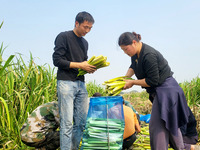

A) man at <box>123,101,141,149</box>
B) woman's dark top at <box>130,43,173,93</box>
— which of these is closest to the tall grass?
man at <box>123,101,141,149</box>

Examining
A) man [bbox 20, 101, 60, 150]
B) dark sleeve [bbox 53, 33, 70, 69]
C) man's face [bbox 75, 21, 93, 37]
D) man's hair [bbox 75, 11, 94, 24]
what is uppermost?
man's hair [bbox 75, 11, 94, 24]

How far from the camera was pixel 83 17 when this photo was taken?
2760 mm

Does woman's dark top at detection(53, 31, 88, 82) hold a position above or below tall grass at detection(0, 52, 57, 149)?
above

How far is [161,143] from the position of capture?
2.30 meters

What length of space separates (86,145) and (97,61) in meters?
1.14

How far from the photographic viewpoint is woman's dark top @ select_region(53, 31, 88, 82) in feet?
8.99

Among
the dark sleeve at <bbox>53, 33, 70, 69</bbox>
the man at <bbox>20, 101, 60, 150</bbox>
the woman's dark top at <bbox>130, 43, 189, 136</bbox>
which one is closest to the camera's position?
the woman's dark top at <bbox>130, 43, 189, 136</bbox>

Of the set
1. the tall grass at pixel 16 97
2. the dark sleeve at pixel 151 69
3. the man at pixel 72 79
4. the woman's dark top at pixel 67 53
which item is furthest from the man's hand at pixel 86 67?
the tall grass at pixel 16 97

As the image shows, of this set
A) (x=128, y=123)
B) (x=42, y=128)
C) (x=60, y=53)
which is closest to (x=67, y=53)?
(x=60, y=53)

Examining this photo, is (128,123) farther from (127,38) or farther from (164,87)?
(127,38)

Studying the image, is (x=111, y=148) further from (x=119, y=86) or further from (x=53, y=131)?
(x=53, y=131)

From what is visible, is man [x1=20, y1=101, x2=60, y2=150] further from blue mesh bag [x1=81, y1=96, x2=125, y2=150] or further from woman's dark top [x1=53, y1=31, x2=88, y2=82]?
blue mesh bag [x1=81, y1=96, x2=125, y2=150]

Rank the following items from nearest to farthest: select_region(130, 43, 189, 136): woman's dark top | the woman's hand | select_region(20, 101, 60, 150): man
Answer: select_region(130, 43, 189, 136): woman's dark top, the woman's hand, select_region(20, 101, 60, 150): man

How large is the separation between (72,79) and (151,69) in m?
1.12
